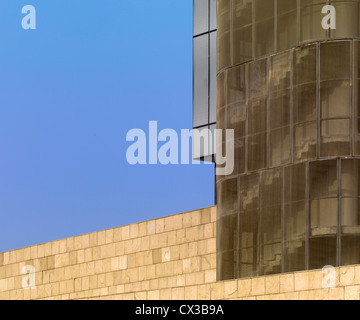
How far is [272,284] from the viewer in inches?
1416

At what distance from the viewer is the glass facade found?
164 feet

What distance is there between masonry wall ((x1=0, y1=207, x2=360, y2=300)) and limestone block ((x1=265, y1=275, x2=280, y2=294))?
0.10ft

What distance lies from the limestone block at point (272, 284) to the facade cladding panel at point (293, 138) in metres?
2.40

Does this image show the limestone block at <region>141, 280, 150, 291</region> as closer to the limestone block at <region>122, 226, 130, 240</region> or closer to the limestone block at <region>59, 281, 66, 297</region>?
the limestone block at <region>122, 226, 130, 240</region>

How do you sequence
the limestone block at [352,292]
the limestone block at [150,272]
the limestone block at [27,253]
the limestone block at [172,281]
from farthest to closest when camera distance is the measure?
the limestone block at [27,253]
the limestone block at [150,272]
the limestone block at [172,281]
the limestone block at [352,292]

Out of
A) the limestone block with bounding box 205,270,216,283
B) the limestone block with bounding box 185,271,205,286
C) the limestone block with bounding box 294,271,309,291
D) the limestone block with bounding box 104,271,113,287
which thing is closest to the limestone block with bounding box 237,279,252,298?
the limestone block with bounding box 294,271,309,291

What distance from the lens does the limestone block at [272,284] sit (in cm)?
3581

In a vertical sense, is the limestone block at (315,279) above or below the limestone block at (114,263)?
below

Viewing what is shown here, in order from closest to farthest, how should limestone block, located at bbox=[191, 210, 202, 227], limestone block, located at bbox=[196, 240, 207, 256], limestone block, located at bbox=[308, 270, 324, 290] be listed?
limestone block, located at bbox=[308, 270, 324, 290] < limestone block, located at bbox=[196, 240, 207, 256] < limestone block, located at bbox=[191, 210, 202, 227]

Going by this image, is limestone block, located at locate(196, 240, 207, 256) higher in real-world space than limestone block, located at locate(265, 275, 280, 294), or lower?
higher

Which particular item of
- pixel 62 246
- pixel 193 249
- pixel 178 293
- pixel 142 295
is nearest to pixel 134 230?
pixel 193 249

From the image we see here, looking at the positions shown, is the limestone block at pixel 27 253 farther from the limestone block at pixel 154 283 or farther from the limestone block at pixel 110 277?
the limestone block at pixel 154 283

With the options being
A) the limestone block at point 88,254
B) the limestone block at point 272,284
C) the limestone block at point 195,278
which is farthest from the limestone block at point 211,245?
the limestone block at point 88,254

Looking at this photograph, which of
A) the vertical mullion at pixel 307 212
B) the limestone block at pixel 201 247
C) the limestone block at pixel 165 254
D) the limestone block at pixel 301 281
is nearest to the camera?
the limestone block at pixel 301 281
